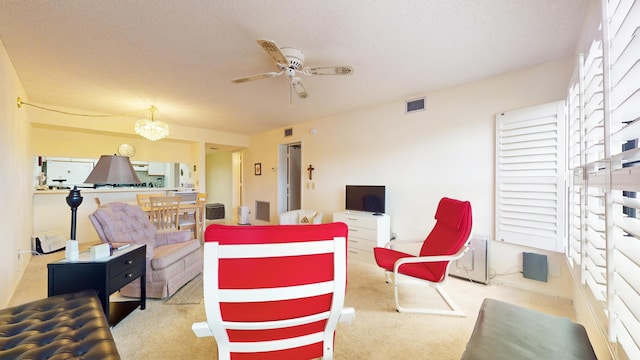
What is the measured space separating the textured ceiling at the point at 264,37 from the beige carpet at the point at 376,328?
2.43 meters

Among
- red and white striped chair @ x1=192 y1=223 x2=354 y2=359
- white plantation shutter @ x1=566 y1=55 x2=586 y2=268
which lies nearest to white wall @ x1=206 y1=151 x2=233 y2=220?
red and white striped chair @ x1=192 y1=223 x2=354 y2=359

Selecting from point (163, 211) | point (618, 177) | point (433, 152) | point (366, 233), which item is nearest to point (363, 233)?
point (366, 233)

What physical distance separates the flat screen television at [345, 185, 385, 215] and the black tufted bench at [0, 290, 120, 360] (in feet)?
10.7

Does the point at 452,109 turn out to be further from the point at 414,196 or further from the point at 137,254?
the point at 137,254

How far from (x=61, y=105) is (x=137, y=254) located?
3663 millimetres

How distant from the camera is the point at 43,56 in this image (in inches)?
95.2

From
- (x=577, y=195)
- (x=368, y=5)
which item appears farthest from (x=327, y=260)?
(x=577, y=195)

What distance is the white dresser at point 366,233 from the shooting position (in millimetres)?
3579

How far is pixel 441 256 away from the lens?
7.09ft

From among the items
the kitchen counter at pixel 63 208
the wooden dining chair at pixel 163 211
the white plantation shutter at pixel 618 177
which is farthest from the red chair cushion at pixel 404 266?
the kitchen counter at pixel 63 208

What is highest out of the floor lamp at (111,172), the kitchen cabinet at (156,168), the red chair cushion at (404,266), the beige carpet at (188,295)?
the kitchen cabinet at (156,168)

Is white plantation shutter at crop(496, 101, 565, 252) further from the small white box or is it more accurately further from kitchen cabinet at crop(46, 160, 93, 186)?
kitchen cabinet at crop(46, 160, 93, 186)

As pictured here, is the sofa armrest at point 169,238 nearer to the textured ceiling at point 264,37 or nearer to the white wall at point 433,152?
the textured ceiling at point 264,37

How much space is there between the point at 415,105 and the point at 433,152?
74 cm
